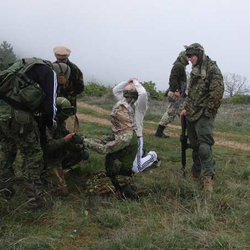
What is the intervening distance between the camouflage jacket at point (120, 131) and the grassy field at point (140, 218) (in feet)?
1.93

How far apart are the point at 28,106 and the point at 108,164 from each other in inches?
50.1

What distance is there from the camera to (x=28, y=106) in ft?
11.3

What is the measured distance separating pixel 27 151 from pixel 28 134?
0.19 metres

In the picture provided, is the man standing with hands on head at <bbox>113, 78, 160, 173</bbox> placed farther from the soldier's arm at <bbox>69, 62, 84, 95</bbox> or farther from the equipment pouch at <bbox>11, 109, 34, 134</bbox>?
the equipment pouch at <bbox>11, 109, 34, 134</bbox>

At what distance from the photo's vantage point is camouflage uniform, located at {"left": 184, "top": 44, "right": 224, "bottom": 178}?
4.49 m

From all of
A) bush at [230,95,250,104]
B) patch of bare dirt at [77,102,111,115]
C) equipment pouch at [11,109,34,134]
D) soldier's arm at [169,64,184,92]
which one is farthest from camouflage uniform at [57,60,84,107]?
bush at [230,95,250,104]

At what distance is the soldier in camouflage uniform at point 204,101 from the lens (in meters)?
4.48

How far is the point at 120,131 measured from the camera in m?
4.15

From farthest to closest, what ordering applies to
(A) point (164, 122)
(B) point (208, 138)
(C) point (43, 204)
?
(A) point (164, 122) < (B) point (208, 138) < (C) point (43, 204)

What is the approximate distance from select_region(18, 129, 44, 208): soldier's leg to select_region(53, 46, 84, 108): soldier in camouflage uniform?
4.24 feet

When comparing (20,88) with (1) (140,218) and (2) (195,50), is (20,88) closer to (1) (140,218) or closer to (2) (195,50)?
(1) (140,218)

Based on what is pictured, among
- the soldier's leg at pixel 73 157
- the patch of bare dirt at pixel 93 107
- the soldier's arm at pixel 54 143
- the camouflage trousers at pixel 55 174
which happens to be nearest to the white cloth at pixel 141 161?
the soldier's leg at pixel 73 157

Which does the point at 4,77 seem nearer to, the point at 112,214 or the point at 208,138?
the point at 112,214

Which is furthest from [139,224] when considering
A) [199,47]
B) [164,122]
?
[164,122]
